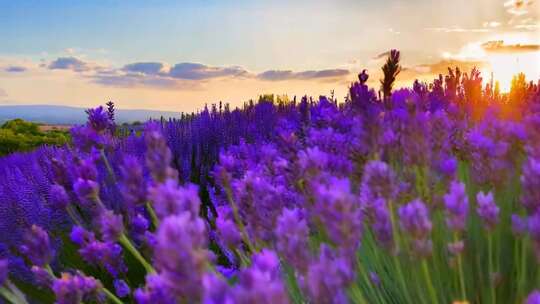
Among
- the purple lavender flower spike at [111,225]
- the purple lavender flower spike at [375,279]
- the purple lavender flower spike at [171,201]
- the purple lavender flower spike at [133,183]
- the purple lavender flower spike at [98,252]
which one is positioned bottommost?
the purple lavender flower spike at [375,279]

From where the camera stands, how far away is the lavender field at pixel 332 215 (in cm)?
104

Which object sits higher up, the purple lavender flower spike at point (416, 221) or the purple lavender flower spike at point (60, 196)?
the purple lavender flower spike at point (416, 221)

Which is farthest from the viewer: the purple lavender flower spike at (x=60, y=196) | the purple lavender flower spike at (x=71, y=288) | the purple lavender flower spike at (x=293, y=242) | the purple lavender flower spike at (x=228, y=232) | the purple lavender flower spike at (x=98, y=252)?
the purple lavender flower spike at (x=60, y=196)

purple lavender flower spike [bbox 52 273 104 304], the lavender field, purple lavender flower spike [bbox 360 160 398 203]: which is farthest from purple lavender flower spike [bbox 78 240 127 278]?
purple lavender flower spike [bbox 360 160 398 203]

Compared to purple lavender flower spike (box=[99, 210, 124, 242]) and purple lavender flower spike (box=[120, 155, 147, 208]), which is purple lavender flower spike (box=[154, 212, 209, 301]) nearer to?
purple lavender flower spike (box=[120, 155, 147, 208])

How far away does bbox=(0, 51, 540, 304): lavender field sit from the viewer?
3.40ft

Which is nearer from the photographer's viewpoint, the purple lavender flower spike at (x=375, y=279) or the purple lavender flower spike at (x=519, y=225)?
the purple lavender flower spike at (x=519, y=225)

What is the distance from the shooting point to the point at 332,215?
1.08 metres

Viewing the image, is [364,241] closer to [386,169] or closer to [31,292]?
[386,169]

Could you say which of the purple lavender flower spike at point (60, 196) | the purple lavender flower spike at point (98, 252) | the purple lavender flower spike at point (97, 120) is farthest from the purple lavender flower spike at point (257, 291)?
the purple lavender flower spike at point (97, 120)

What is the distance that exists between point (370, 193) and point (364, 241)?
2.35 feet

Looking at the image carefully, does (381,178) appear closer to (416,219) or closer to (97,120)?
(416,219)

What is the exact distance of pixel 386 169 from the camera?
1.33 metres

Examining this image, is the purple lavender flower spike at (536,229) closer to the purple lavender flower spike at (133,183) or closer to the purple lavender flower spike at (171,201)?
the purple lavender flower spike at (171,201)
